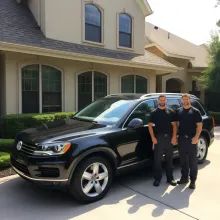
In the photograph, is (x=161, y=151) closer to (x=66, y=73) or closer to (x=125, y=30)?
(x=66, y=73)

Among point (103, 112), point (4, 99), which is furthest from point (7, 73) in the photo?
point (103, 112)

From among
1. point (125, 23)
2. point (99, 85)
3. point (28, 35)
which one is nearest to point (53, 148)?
point (28, 35)

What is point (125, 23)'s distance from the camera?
13.3 m

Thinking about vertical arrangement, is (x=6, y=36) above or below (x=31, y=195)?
above

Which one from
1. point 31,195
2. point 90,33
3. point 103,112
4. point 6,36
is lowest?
point 31,195

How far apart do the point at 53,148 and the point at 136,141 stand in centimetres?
166

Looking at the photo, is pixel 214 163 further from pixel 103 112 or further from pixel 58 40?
pixel 58 40

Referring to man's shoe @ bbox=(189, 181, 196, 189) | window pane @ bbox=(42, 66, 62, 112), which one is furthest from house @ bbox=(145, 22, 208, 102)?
man's shoe @ bbox=(189, 181, 196, 189)

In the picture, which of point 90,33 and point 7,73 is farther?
point 90,33

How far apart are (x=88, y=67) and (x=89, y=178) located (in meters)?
7.69

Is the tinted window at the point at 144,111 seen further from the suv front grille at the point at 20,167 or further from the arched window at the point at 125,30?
the arched window at the point at 125,30

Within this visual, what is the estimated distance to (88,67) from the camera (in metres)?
11.2

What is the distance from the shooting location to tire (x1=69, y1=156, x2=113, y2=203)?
158 inches

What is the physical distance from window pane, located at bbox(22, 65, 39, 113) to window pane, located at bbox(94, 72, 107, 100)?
2.84 metres
